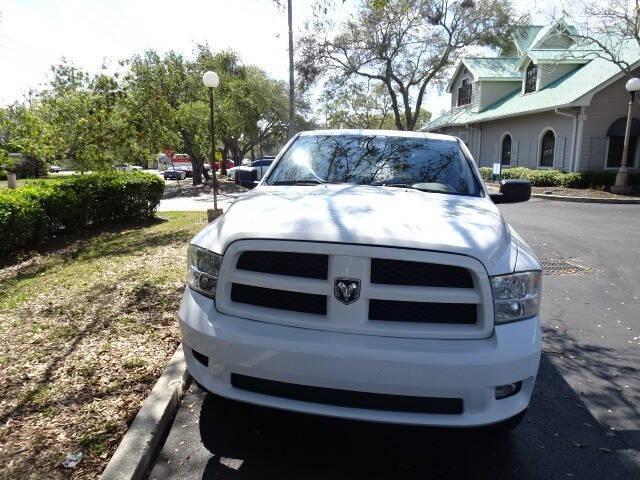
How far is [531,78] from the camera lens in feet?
80.6

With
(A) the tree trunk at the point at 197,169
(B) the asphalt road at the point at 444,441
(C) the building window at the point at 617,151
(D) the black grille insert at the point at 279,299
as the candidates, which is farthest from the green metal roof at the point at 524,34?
(D) the black grille insert at the point at 279,299

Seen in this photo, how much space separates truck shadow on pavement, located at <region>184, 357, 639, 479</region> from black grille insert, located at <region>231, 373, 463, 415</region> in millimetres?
126

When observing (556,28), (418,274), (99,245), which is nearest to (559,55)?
(556,28)

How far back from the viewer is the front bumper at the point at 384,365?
212cm

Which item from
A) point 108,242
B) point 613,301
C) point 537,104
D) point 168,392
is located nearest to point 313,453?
point 168,392

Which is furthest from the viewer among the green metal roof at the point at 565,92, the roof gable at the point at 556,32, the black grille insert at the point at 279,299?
the roof gable at the point at 556,32

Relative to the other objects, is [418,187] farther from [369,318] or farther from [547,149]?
[547,149]

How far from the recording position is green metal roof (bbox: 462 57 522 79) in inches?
1083

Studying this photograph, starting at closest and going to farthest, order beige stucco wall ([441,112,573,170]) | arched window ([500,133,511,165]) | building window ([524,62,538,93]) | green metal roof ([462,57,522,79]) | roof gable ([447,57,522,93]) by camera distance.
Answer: beige stucco wall ([441,112,573,170])
building window ([524,62,538,93])
arched window ([500,133,511,165])
roof gable ([447,57,522,93])
green metal roof ([462,57,522,79])

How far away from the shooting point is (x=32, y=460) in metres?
2.48

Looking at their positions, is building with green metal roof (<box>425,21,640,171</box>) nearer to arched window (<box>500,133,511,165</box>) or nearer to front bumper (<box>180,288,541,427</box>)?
arched window (<box>500,133,511,165</box>)

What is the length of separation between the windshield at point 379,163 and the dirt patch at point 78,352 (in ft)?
5.97

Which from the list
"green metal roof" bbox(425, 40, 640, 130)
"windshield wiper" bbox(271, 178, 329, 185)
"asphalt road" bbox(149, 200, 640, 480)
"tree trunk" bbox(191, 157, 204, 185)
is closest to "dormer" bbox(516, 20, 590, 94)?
"green metal roof" bbox(425, 40, 640, 130)

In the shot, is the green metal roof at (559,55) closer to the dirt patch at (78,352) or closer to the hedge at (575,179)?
the hedge at (575,179)
